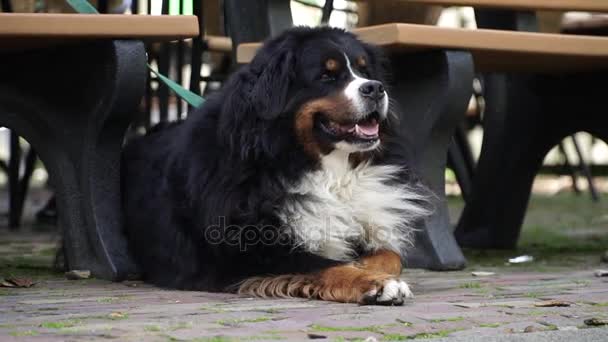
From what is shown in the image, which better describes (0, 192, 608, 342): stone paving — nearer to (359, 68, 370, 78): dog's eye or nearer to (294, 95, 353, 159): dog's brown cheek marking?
(294, 95, 353, 159): dog's brown cheek marking

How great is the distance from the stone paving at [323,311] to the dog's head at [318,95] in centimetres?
57

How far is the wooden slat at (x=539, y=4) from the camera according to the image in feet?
15.4

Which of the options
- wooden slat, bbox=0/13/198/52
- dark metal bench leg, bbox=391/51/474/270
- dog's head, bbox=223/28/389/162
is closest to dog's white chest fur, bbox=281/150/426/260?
dog's head, bbox=223/28/389/162

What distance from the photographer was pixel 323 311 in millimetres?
3043

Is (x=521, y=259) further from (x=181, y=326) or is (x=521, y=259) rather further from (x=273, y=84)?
(x=181, y=326)

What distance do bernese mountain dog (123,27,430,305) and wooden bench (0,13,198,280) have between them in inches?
9.2

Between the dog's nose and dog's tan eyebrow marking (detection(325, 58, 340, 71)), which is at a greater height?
dog's tan eyebrow marking (detection(325, 58, 340, 71))

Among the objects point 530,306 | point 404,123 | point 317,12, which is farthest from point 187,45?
point 530,306

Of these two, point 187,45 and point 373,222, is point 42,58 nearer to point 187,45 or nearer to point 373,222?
point 373,222

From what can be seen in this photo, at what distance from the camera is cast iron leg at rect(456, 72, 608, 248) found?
5148 millimetres

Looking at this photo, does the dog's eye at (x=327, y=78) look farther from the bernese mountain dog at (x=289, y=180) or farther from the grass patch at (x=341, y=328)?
the grass patch at (x=341, y=328)

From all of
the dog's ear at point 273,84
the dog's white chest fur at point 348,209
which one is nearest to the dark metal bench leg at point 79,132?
the dog's ear at point 273,84

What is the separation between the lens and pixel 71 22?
372 cm

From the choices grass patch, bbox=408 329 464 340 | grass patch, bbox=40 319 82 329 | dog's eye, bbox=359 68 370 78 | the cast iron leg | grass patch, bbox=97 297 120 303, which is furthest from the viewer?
the cast iron leg
